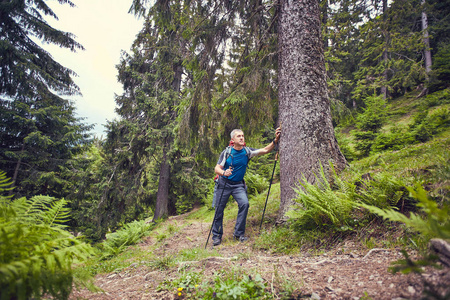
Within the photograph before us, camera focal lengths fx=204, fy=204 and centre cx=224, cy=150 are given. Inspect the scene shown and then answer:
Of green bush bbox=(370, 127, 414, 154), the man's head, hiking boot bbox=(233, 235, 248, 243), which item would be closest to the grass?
hiking boot bbox=(233, 235, 248, 243)

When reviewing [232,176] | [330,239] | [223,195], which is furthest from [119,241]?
[330,239]

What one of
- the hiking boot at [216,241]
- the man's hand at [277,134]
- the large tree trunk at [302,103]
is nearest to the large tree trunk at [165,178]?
the hiking boot at [216,241]

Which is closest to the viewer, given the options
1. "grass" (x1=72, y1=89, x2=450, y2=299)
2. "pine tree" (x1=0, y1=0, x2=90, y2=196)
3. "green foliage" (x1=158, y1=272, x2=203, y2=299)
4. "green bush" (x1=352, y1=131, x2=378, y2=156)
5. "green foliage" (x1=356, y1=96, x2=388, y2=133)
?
"grass" (x1=72, y1=89, x2=450, y2=299)

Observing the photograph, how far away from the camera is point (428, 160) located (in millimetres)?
2721

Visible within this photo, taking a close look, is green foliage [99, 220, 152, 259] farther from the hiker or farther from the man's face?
the man's face

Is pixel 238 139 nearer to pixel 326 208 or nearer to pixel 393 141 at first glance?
pixel 326 208

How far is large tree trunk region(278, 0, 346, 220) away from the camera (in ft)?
12.1

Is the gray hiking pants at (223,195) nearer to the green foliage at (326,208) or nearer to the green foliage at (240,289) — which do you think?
the green foliage at (326,208)

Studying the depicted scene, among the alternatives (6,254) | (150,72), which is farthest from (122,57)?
(6,254)

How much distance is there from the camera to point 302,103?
150 inches

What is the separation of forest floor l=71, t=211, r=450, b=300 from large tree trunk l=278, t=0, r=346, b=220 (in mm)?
1391

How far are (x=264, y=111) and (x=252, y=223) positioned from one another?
2.88m

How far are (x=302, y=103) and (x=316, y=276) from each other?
2858 millimetres

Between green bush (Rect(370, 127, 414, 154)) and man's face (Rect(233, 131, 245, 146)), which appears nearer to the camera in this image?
man's face (Rect(233, 131, 245, 146))
